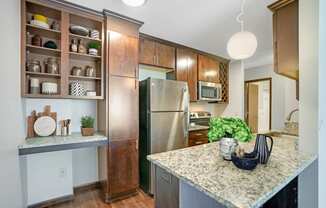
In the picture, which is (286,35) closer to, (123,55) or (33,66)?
(123,55)

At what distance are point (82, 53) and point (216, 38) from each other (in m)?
2.28

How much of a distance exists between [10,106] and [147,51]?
194 centimetres

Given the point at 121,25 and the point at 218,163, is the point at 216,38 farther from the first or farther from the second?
the point at 218,163

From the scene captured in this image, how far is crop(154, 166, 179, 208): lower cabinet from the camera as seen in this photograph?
1130 mm

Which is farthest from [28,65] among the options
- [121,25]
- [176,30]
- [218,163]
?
[218,163]

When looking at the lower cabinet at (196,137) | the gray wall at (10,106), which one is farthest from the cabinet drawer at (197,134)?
the gray wall at (10,106)

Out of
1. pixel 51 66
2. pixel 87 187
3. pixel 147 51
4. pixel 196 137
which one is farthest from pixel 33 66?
pixel 196 137

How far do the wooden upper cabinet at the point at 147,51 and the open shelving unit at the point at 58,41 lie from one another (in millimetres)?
662

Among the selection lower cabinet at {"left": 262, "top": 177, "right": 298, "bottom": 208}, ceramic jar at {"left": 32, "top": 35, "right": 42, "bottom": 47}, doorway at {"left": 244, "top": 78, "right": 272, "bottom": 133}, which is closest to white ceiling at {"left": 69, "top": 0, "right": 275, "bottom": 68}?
ceramic jar at {"left": 32, "top": 35, "right": 42, "bottom": 47}

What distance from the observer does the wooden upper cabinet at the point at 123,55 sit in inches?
89.4

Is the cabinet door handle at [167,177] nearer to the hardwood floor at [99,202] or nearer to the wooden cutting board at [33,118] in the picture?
the hardwood floor at [99,202]

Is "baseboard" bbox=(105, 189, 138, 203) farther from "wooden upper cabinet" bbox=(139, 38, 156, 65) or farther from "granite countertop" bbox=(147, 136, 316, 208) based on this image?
"wooden upper cabinet" bbox=(139, 38, 156, 65)

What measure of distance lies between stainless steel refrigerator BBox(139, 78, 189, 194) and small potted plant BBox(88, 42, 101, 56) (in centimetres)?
79

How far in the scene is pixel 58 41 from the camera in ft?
7.59
